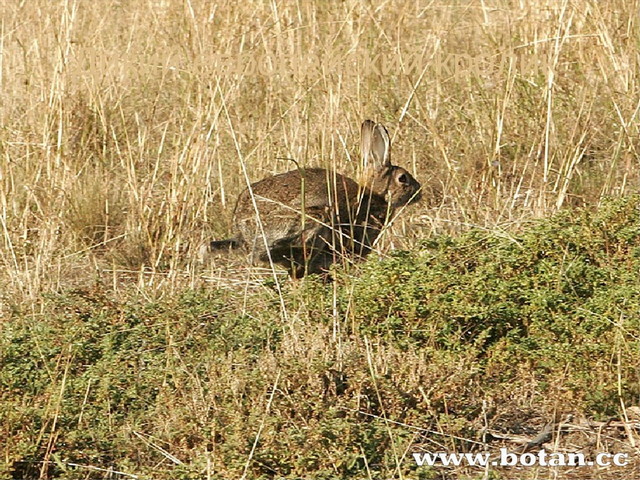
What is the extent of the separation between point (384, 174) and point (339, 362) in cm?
240

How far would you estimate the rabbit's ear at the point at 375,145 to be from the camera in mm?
6281

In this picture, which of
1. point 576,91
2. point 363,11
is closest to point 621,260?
point 576,91

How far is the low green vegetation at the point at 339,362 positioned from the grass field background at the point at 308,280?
0.01 m

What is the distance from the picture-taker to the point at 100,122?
22.7 ft

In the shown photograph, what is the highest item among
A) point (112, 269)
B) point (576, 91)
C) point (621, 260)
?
point (576, 91)

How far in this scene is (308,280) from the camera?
505 cm

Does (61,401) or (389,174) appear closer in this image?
(61,401)

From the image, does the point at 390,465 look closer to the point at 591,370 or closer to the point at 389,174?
the point at 591,370

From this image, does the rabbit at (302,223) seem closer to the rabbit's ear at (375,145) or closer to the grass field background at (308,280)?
the grass field background at (308,280)

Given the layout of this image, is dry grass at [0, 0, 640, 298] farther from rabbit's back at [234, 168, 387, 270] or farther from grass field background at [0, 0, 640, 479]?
rabbit's back at [234, 168, 387, 270]

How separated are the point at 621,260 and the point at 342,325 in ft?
4.25

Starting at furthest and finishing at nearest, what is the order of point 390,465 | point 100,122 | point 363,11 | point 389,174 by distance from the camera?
point 363,11
point 100,122
point 389,174
point 390,465

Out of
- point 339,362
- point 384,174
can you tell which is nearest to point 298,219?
point 384,174

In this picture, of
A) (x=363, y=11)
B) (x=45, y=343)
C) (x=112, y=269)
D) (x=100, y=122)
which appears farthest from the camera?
(x=363, y=11)
